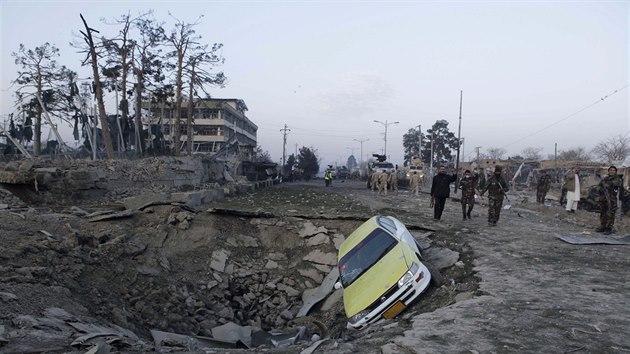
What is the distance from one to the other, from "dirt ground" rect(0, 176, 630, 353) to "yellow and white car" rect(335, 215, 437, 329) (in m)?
0.35

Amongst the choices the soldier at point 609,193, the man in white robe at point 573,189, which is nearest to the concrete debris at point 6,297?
the soldier at point 609,193

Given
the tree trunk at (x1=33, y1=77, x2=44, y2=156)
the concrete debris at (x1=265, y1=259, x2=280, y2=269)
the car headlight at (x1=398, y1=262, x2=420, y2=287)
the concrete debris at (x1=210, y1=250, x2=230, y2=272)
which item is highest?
the tree trunk at (x1=33, y1=77, x2=44, y2=156)

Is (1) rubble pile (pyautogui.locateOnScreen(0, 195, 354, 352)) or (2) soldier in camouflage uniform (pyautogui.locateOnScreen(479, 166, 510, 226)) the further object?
(2) soldier in camouflage uniform (pyautogui.locateOnScreen(479, 166, 510, 226))

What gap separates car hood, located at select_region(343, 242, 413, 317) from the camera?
6.24 metres

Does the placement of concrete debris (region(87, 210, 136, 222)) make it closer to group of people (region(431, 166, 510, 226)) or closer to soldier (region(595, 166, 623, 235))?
group of people (region(431, 166, 510, 226))

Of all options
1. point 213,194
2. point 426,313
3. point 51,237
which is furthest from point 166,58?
point 426,313

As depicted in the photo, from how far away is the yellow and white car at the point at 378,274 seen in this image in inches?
239

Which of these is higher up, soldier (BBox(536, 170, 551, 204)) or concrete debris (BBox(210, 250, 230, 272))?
soldier (BBox(536, 170, 551, 204))

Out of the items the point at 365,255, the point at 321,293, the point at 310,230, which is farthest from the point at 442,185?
the point at 365,255

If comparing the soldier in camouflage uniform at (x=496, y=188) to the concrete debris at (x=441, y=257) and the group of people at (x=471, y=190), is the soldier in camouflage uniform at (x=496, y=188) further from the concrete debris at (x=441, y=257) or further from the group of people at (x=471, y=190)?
the concrete debris at (x=441, y=257)

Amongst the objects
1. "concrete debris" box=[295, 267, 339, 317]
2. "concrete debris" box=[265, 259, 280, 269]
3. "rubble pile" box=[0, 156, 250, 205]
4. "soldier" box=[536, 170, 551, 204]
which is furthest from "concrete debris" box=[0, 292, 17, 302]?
"soldier" box=[536, 170, 551, 204]

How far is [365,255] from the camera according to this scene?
23.5 feet

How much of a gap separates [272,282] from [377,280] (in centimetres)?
457

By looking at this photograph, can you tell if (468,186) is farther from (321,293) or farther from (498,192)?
(321,293)
